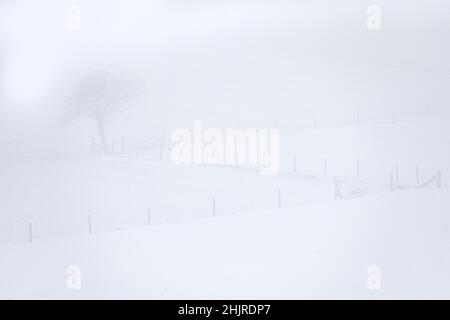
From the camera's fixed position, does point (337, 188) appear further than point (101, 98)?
No

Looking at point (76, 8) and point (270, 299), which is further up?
point (76, 8)

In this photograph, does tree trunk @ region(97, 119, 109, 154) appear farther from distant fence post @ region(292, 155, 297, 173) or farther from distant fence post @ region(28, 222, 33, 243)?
distant fence post @ region(292, 155, 297, 173)

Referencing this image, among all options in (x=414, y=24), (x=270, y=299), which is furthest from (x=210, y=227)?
(x=414, y=24)

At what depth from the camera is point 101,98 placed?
483cm

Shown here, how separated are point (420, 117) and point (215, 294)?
2621 mm

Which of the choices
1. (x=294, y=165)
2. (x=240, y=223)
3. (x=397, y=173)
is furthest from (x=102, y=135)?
(x=397, y=173)

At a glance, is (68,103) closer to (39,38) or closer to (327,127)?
(39,38)

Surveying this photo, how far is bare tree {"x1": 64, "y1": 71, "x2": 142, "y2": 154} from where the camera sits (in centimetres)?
473

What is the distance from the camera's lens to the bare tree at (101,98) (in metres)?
4.73

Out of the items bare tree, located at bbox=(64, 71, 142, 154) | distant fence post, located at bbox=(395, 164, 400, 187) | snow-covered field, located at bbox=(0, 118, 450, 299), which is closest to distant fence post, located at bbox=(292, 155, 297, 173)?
snow-covered field, located at bbox=(0, 118, 450, 299)

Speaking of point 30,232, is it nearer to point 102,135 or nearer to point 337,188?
point 102,135

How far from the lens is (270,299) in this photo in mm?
3500
